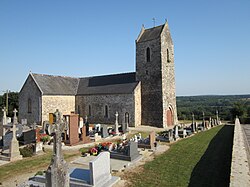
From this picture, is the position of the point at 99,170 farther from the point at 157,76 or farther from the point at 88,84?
the point at 88,84

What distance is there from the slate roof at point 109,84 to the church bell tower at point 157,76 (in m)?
1.54

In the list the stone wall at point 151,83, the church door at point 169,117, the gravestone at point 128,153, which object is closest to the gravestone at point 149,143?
the gravestone at point 128,153

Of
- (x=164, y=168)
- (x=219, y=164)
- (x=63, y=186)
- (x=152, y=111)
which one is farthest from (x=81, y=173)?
(x=152, y=111)

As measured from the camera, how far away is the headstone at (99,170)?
659cm

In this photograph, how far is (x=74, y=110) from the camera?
98.6ft

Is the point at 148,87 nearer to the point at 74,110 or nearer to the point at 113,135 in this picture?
the point at 113,135

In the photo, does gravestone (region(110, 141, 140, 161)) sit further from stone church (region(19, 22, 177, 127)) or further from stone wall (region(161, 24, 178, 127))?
stone wall (region(161, 24, 178, 127))

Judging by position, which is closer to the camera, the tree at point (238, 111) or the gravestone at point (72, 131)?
the gravestone at point (72, 131)

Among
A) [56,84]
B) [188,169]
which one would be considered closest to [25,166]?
[188,169]

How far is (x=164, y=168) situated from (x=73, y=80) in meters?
26.2

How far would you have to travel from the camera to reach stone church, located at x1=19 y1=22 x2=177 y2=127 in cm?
2441

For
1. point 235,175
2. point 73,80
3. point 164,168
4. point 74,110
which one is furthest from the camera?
point 73,80

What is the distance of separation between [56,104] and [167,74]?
15.5 meters

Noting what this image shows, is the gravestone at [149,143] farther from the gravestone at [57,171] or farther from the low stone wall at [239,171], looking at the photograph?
the gravestone at [57,171]
